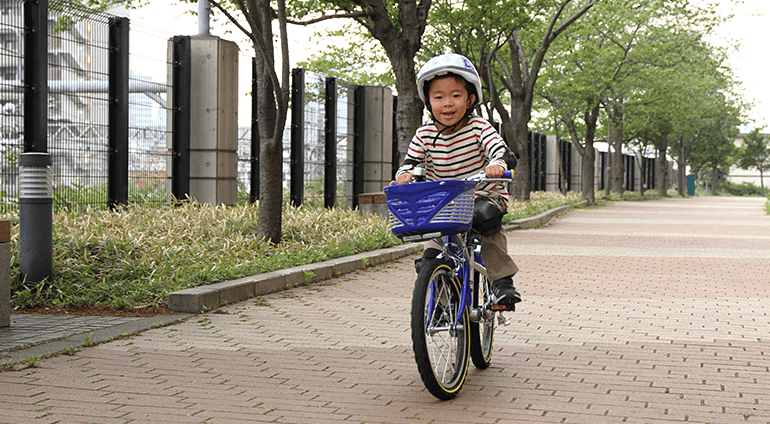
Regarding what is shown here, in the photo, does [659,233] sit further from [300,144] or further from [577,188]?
[577,188]

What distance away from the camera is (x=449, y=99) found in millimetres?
4754

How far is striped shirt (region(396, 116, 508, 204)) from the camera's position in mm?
4773

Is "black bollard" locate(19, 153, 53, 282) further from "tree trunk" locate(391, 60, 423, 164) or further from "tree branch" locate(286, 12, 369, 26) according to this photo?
"tree branch" locate(286, 12, 369, 26)

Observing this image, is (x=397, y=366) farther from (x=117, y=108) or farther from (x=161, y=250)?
(x=117, y=108)

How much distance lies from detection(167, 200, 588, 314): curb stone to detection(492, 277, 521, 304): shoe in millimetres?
2870

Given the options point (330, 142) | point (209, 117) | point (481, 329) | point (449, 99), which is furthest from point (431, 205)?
point (330, 142)

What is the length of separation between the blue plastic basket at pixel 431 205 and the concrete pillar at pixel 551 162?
3573 cm

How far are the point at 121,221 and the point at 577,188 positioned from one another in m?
39.5

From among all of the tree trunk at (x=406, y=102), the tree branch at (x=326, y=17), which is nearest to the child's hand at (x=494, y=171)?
the tree trunk at (x=406, y=102)

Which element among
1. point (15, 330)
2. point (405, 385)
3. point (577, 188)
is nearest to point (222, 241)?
point (15, 330)

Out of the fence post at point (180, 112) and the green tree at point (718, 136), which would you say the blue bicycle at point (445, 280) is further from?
the green tree at point (718, 136)

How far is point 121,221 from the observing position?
9.45 m

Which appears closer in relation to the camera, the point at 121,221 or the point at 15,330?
the point at 15,330

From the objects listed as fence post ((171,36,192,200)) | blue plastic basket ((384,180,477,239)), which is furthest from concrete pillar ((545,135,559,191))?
blue plastic basket ((384,180,477,239))
